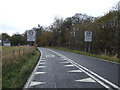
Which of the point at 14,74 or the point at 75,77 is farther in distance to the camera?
the point at 14,74

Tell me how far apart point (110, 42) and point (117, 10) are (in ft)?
23.0

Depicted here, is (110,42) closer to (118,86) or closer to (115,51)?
(115,51)

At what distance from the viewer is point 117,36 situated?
A: 30.5m

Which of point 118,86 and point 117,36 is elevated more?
point 117,36

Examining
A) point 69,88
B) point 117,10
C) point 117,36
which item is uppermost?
point 117,10

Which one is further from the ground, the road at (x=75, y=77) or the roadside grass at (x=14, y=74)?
the roadside grass at (x=14, y=74)

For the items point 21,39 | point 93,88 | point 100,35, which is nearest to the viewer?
point 93,88

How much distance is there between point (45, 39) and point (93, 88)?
108284 millimetres

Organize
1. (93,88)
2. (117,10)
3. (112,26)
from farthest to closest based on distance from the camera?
(112,26)
(117,10)
(93,88)

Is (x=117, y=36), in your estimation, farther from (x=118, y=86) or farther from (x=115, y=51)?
(x=118, y=86)

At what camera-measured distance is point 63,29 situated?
311 ft

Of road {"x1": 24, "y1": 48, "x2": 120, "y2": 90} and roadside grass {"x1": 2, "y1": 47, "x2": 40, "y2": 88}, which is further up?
roadside grass {"x1": 2, "y1": 47, "x2": 40, "y2": 88}

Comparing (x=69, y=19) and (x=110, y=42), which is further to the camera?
(x=69, y=19)

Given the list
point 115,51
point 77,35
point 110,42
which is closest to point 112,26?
point 110,42
